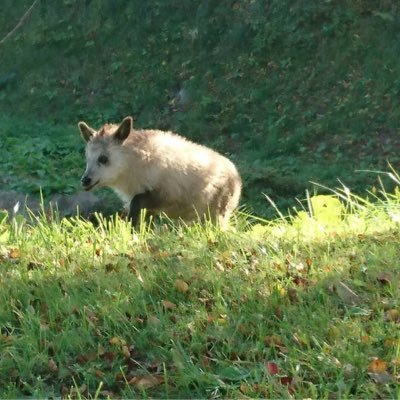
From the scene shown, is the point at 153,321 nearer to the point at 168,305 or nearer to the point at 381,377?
the point at 168,305

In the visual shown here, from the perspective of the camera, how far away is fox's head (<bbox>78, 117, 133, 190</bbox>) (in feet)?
29.6

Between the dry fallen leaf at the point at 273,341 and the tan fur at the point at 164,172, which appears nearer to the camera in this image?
the dry fallen leaf at the point at 273,341

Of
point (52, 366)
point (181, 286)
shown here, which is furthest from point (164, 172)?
point (52, 366)

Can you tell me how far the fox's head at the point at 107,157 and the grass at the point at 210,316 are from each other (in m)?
2.73

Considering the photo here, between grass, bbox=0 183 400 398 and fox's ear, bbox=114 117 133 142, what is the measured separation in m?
2.83

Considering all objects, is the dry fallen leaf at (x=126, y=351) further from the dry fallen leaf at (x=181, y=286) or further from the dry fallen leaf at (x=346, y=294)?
the dry fallen leaf at (x=346, y=294)

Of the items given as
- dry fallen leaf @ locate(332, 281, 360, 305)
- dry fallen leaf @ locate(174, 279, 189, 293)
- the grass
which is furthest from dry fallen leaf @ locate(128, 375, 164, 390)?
dry fallen leaf @ locate(332, 281, 360, 305)

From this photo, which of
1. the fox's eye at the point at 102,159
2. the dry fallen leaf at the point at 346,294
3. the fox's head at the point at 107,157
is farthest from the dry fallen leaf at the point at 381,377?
→ the fox's eye at the point at 102,159

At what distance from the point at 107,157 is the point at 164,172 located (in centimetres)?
59

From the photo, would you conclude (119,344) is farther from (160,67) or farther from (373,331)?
(160,67)

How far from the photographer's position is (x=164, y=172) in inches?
352

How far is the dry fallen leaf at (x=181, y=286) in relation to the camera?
522 centimetres

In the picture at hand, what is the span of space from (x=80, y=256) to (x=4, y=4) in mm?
19612

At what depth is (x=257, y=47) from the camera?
770 inches
